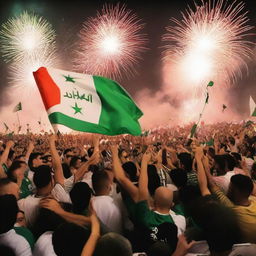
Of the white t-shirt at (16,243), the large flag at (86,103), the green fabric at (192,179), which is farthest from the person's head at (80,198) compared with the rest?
the large flag at (86,103)

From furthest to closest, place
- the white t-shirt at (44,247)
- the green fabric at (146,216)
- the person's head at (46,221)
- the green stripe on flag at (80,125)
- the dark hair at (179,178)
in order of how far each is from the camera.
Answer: the green stripe on flag at (80,125)
the dark hair at (179,178)
the green fabric at (146,216)
the person's head at (46,221)
the white t-shirt at (44,247)

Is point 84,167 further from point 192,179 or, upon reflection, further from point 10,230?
point 10,230

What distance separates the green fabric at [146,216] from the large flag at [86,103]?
1825mm

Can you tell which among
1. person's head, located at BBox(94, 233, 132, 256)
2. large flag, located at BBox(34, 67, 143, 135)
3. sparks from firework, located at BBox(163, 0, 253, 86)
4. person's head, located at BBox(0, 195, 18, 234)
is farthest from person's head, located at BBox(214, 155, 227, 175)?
sparks from firework, located at BBox(163, 0, 253, 86)

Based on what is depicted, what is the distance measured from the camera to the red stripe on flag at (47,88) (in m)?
4.16

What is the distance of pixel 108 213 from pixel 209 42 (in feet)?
36.6

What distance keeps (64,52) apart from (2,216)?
12575 mm

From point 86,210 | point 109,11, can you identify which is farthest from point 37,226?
point 109,11

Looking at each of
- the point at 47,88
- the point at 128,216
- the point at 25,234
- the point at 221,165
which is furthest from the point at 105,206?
the point at 47,88

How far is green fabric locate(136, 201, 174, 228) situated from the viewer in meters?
2.38

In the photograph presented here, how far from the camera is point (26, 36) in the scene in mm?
12844

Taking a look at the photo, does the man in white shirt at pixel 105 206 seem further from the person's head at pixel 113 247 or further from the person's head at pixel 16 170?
the person's head at pixel 113 247

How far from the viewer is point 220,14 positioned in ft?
42.2

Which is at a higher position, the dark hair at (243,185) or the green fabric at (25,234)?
the dark hair at (243,185)
